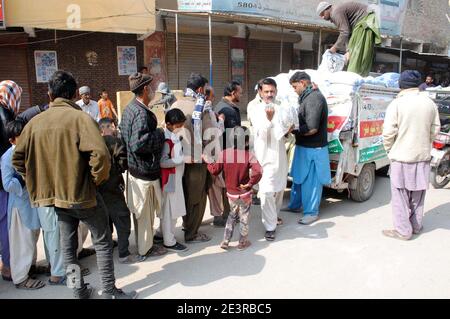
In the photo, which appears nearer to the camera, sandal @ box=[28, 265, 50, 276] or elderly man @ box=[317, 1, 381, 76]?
sandal @ box=[28, 265, 50, 276]

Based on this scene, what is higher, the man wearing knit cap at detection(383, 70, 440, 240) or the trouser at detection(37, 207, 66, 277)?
the man wearing knit cap at detection(383, 70, 440, 240)

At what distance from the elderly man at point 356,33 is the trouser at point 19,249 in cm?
498

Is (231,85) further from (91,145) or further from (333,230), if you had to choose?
(91,145)

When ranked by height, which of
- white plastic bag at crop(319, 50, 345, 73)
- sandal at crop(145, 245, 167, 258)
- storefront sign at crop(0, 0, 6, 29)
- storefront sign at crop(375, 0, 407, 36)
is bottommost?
sandal at crop(145, 245, 167, 258)

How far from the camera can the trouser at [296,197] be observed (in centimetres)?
555

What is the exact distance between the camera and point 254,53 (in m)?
16.3

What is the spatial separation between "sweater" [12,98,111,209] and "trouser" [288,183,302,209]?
10.4ft

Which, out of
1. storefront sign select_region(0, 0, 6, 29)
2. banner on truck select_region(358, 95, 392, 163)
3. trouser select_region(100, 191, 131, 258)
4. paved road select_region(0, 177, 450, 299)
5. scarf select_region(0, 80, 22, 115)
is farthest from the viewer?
storefront sign select_region(0, 0, 6, 29)

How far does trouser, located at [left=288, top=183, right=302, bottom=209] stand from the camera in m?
5.55

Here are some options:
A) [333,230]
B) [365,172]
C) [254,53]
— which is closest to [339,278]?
[333,230]

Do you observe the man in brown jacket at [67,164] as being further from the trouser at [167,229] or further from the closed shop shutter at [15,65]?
the closed shop shutter at [15,65]

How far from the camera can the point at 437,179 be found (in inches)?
266

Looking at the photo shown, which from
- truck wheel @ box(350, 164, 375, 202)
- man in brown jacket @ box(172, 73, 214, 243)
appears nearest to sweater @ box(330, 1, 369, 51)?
truck wheel @ box(350, 164, 375, 202)

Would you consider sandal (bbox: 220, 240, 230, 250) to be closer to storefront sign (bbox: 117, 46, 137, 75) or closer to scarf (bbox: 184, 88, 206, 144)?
scarf (bbox: 184, 88, 206, 144)
